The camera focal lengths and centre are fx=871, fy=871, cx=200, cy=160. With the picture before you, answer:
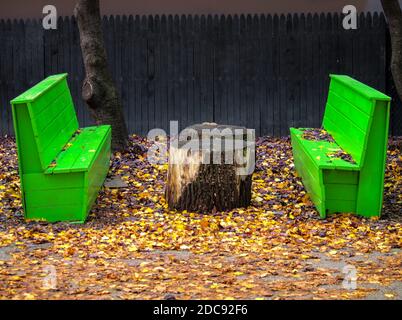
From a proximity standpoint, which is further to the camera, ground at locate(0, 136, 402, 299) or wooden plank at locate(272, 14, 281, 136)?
wooden plank at locate(272, 14, 281, 136)

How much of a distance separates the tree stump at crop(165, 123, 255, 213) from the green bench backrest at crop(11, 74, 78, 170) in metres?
1.30

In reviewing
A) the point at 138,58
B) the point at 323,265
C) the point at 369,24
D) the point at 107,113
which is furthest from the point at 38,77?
the point at 323,265

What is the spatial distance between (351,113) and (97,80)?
3.62m

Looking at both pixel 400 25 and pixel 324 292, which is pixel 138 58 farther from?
pixel 324 292

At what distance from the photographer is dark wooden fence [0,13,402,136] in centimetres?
1382

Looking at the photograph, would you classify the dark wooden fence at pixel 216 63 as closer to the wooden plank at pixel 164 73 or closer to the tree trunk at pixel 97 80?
the wooden plank at pixel 164 73

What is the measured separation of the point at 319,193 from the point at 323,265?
5.81 ft

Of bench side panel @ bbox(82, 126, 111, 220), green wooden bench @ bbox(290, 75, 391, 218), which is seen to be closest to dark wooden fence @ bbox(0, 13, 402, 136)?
bench side panel @ bbox(82, 126, 111, 220)

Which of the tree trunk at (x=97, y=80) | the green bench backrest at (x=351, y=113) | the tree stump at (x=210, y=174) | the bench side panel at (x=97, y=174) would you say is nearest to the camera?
the green bench backrest at (x=351, y=113)

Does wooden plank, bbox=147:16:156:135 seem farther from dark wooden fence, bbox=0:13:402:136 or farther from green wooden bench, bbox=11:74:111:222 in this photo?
green wooden bench, bbox=11:74:111:222

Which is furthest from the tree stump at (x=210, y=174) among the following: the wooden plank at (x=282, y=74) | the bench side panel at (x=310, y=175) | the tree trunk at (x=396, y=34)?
the wooden plank at (x=282, y=74)

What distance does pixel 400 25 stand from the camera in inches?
473

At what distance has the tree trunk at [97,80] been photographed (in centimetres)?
1141

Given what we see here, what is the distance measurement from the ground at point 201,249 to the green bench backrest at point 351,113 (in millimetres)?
733
